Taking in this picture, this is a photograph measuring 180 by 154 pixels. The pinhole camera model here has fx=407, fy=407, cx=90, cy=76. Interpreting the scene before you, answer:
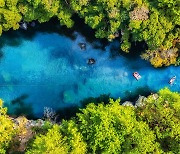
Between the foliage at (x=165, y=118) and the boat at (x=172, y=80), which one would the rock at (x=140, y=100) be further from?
the foliage at (x=165, y=118)

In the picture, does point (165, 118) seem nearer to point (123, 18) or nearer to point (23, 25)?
point (123, 18)

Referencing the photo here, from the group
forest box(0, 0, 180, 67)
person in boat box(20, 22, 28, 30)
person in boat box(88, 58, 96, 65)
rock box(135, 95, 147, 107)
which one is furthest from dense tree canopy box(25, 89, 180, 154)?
person in boat box(20, 22, 28, 30)

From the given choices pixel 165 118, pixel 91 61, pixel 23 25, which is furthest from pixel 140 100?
pixel 23 25

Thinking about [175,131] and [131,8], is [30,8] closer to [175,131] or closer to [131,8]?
[131,8]

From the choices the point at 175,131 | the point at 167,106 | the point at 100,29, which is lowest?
the point at 175,131

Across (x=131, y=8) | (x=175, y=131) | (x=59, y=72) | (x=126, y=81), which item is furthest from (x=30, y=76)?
(x=175, y=131)

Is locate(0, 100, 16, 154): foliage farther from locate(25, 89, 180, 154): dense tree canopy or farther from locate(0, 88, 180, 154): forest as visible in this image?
locate(25, 89, 180, 154): dense tree canopy
